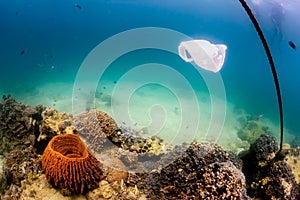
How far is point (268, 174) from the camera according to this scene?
5.53 m

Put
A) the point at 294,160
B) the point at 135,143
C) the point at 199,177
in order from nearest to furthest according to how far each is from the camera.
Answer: the point at 199,177, the point at 135,143, the point at 294,160

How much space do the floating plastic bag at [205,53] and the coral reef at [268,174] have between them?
2.33 meters

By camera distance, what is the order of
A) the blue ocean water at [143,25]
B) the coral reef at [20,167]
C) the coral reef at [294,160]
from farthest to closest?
the blue ocean water at [143,25] < the coral reef at [294,160] < the coral reef at [20,167]

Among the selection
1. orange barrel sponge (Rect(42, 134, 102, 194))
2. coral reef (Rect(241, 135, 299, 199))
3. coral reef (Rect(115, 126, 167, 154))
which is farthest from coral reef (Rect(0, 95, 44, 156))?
coral reef (Rect(241, 135, 299, 199))

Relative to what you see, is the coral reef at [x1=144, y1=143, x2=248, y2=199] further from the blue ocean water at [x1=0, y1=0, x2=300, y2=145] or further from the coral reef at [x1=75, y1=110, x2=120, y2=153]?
the blue ocean water at [x1=0, y1=0, x2=300, y2=145]

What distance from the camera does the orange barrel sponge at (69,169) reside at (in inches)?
173

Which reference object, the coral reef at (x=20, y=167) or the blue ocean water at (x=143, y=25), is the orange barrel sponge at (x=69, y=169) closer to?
the coral reef at (x=20, y=167)

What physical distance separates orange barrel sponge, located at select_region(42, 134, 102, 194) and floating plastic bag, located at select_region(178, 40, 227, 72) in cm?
370

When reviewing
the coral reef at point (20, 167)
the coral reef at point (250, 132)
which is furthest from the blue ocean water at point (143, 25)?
the coral reef at point (20, 167)

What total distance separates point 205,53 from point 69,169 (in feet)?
14.2

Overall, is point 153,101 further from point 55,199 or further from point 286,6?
point 286,6

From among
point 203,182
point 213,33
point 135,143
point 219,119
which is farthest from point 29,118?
point 213,33

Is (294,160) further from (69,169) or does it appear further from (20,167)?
(20,167)

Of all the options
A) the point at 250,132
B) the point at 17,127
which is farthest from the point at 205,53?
the point at 250,132
